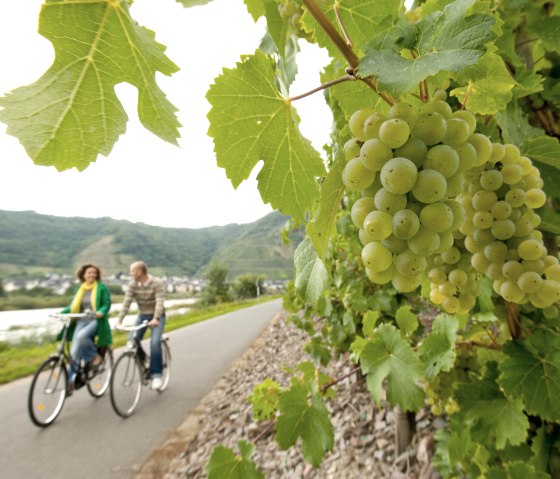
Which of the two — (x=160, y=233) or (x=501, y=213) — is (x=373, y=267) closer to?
(x=501, y=213)

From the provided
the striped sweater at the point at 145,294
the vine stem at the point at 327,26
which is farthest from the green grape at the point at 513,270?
the striped sweater at the point at 145,294

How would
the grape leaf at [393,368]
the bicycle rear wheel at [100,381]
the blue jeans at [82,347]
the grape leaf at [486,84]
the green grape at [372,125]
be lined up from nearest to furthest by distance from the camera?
1. the green grape at [372,125]
2. the grape leaf at [486,84]
3. the grape leaf at [393,368]
4. the blue jeans at [82,347]
5. the bicycle rear wheel at [100,381]

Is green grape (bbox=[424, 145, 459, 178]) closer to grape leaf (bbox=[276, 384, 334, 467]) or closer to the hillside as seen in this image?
grape leaf (bbox=[276, 384, 334, 467])

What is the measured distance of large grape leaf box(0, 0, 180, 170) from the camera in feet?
2.30

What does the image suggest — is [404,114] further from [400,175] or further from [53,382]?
[53,382]

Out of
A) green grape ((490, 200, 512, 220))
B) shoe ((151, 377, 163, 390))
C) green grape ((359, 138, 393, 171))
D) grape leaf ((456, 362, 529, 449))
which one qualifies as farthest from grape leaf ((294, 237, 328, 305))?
shoe ((151, 377, 163, 390))

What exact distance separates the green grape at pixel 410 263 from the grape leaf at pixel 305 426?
3.95 ft

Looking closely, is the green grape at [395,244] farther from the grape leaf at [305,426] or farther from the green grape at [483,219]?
the grape leaf at [305,426]

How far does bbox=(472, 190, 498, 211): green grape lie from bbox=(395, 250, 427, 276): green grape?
0.43 m

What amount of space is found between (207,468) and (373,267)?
4.26 ft

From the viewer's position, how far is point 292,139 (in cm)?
89

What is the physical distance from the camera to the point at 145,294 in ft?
20.2

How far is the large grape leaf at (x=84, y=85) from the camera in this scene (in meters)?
0.70

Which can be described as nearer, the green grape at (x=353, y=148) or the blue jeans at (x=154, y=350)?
the green grape at (x=353, y=148)
